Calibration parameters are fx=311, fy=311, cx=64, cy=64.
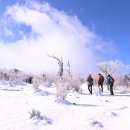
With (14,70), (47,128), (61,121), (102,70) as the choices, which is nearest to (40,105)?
(61,121)

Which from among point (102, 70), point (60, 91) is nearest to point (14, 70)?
point (102, 70)

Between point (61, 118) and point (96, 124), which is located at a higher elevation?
point (61, 118)

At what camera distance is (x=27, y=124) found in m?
11.2

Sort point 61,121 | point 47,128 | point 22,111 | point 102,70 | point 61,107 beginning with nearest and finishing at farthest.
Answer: point 47,128, point 61,121, point 22,111, point 61,107, point 102,70

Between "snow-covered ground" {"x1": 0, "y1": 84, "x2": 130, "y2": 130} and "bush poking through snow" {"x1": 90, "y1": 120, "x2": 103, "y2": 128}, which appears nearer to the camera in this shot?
"snow-covered ground" {"x1": 0, "y1": 84, "x2": 130, "y2": 130}

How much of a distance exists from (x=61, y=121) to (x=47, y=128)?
1.17 metres

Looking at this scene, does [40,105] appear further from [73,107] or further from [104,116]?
[104,116]

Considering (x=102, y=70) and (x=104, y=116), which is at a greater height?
(x=102, y=70)

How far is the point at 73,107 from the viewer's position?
15.0m

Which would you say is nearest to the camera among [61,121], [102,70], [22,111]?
[61,121]

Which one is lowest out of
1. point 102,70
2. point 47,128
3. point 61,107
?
point 47,128

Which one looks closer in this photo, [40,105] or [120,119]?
[120,119]

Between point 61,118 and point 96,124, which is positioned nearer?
point 96,124

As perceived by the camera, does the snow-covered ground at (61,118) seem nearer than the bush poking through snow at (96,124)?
Yes
